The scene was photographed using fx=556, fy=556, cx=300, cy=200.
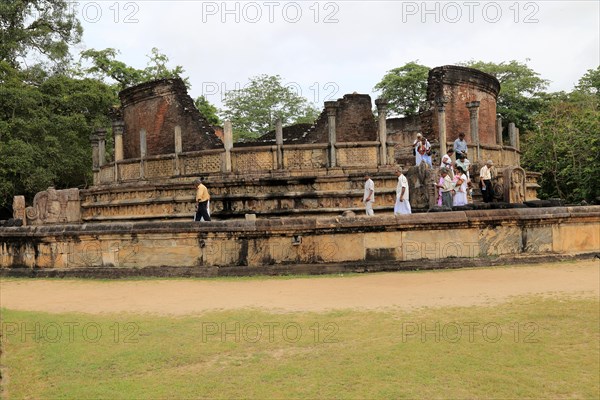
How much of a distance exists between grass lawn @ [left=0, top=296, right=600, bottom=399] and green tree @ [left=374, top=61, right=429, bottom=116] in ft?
117

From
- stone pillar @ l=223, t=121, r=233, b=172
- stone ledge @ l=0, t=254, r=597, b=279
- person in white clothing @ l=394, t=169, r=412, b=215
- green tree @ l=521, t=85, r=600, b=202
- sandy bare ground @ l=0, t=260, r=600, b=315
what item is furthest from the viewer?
green tree @ l=521, t=85, r=600, b=202

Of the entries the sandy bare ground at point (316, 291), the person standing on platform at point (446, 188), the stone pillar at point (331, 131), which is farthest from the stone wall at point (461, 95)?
the sandy bare ground at point (316, 291)

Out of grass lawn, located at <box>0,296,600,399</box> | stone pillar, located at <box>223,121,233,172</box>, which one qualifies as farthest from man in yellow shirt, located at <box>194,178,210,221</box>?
grass lawn, located at <box>0,296,600,399</box>

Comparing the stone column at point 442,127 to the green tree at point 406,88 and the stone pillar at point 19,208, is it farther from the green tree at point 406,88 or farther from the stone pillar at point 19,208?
the green tree at point 406,88

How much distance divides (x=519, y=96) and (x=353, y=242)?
34.1 m

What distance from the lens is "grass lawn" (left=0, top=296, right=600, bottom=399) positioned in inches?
143

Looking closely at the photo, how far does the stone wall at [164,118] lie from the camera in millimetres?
19547

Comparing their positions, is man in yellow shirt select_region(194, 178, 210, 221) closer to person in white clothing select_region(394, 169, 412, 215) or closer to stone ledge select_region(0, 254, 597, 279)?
stone ledge select_region(0, 254, 597, 279)

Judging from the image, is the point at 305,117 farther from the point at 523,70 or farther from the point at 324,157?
the point at 324,157

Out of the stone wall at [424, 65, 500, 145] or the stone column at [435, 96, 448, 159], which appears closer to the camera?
the stone column at [435, 96, 448, 159]

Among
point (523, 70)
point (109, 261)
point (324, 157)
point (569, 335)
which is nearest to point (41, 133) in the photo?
point (324, 157)

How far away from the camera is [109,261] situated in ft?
29.9

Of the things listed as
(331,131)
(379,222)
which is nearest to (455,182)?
(379,222)

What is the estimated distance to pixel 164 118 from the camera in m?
20.4
